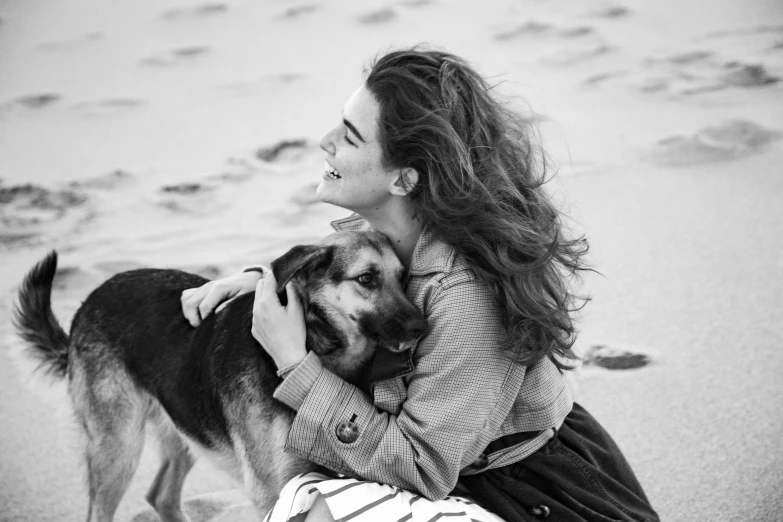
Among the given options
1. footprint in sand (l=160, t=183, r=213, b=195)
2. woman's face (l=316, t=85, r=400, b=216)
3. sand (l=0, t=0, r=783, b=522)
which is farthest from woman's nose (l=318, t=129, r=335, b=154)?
footprint in sand (l=160, t=183, r=213, b=195)

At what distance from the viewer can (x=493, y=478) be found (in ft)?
7.87

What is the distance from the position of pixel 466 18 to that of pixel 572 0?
3.51ft

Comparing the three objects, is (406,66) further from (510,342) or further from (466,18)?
(466,18)

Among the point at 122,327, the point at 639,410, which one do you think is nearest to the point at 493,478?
the point at 122,327

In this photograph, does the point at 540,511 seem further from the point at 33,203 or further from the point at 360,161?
the point at 33,203

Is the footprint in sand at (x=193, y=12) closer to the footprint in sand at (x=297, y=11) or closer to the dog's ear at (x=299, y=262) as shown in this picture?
the footprint in sand at (x=297, y=11)

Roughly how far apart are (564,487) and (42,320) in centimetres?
224

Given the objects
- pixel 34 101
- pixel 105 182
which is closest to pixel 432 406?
pixel 105 182

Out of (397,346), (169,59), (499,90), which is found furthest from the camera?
(169,59)

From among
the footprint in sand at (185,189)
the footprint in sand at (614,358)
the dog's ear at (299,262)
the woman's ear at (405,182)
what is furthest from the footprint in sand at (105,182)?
the woman's ear at (405,182)

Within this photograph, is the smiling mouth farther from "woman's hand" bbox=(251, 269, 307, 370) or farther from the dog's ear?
"woman's hand" bbox=(251, 269, 307, 370)

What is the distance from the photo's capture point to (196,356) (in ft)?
9.13

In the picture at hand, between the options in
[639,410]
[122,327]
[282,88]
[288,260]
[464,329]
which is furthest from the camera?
[282,88]

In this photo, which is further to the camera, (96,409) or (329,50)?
(329,50)
